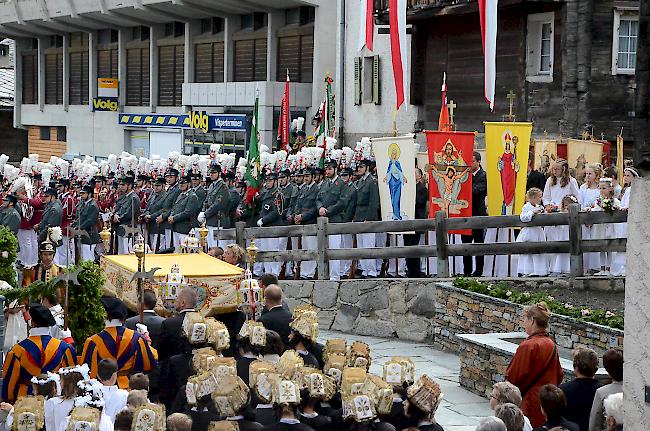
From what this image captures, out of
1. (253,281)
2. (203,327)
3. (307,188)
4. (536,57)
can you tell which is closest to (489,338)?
(253,281)

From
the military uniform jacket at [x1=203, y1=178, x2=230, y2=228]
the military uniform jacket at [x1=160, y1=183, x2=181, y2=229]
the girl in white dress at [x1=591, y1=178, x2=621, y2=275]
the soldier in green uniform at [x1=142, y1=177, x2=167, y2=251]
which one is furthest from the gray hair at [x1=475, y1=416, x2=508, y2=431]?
the soldier in green uniform at [x1=142, y1=177, x2=167, y2=251]

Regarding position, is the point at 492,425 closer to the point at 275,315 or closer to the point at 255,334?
the point at 255,334

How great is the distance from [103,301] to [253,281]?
2943 millimetres

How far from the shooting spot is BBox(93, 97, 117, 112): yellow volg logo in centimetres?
4528

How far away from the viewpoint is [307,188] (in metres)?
20.0

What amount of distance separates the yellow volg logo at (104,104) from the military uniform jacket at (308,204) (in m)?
26.5

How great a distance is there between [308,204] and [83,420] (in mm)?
12072

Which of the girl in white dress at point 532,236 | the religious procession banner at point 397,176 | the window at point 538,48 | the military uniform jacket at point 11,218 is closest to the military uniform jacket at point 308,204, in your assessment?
the religious procession banner at point 397,176

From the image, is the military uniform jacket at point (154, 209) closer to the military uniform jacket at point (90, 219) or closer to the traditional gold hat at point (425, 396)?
the military uniform jacket at point (90, 219)

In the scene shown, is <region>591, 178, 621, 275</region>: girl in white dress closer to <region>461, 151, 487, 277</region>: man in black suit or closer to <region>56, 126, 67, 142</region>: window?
<region>461, 151, 487, 277</region>: man in black suit

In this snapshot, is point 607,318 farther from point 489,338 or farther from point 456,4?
point 456,4

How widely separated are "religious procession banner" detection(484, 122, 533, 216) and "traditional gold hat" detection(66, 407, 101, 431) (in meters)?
9.97

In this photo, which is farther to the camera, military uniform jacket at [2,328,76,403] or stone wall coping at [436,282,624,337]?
stone wall coping at [436,282,624,337]

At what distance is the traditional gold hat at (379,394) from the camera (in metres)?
8.46
